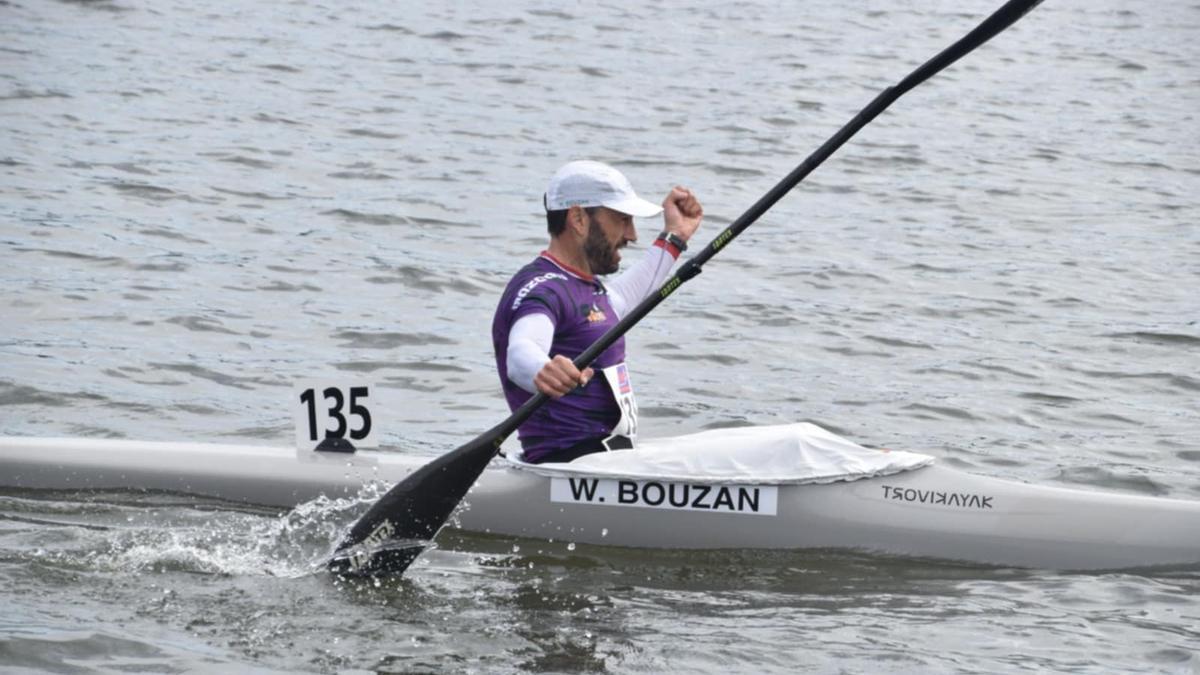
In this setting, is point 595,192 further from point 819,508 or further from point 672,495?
point 819,508

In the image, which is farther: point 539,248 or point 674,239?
point 539,248

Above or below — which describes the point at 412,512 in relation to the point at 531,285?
below

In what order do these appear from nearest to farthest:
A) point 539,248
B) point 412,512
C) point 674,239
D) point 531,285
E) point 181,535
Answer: point 531,285 → point 412,512 → point 181,535 → point 674,239 → point 539,248

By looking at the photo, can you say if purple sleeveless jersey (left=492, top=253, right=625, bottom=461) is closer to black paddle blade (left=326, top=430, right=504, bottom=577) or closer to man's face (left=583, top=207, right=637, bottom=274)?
man's face (left=583, top=207, right=637, bottom=274)

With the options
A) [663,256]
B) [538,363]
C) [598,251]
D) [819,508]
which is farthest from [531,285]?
[819,508]

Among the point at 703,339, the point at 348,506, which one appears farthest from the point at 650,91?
the point at 348,506

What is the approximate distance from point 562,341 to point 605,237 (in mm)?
419

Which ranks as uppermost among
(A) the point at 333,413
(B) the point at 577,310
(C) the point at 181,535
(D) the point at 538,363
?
(B) the point at 577,310

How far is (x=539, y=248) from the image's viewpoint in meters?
12.7

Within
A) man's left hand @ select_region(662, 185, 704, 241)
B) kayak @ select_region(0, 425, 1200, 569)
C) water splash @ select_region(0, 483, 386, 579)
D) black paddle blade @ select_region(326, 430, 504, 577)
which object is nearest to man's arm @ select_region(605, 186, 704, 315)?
man's left hand @ select_region(662, 185, 704, 241)

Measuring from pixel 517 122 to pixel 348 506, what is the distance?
402 inches

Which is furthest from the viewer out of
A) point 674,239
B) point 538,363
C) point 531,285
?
point 674,239

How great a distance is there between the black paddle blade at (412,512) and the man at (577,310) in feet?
0.97

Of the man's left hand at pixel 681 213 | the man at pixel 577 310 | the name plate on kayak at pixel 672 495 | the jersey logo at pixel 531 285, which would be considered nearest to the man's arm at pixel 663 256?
the man's left hand at pixel 681 213
